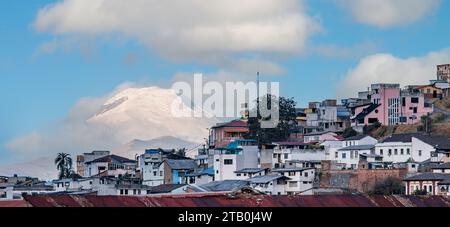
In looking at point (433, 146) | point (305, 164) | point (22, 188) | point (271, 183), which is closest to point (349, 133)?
point (305, 164)

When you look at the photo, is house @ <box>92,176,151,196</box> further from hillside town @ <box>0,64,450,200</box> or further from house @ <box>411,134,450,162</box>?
house @ <box>411,134,450,162</box>

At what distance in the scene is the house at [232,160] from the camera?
47.3 m

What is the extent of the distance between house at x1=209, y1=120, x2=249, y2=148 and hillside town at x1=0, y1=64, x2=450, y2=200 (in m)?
0.05

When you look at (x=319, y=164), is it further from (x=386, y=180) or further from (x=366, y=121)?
(x=366, y=121)

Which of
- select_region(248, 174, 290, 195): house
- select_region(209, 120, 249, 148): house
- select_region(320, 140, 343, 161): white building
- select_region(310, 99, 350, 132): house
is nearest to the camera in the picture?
select_region(248, 174, 290, 195): house

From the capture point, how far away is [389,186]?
136 feet

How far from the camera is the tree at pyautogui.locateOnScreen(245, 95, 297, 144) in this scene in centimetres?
5522

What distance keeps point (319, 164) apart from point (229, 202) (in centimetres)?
2926

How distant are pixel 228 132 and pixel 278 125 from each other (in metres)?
2.77

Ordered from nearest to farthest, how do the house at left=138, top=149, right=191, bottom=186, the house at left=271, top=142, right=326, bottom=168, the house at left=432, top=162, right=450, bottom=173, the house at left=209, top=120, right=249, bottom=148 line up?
the house at left=432, top=162, right=450, bottom=173 < the house at left=271, top=142, right=326, bottom=168 < the house at left=138, top=149, right=191, bottom=186 < the house at left=209, top=120, right=249, bottom=148

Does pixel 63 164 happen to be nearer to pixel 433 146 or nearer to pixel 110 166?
pixel 110 166

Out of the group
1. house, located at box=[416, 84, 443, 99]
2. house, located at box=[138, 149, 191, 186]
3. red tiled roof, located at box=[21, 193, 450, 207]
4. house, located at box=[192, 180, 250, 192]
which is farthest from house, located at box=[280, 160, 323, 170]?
red tiled roof, located at box=[21, 193, 450, 207]

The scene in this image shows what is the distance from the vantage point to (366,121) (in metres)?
54.4

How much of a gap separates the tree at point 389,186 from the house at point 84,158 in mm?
19486
